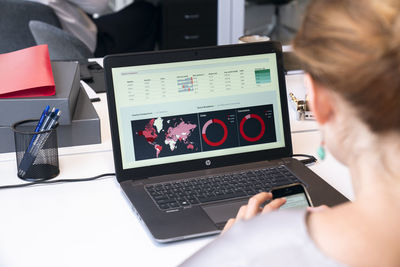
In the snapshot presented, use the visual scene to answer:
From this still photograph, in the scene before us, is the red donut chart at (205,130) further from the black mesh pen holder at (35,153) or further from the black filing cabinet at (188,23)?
the black filing cabinet at (188,23)

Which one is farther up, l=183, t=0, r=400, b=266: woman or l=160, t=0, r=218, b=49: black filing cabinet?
l=160, t=0, r=218, b=49: black filing cabinet

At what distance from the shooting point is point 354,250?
0.60m

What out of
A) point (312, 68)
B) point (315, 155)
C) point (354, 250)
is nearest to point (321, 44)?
point (312, 68)

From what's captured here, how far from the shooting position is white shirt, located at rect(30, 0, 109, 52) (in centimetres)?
259

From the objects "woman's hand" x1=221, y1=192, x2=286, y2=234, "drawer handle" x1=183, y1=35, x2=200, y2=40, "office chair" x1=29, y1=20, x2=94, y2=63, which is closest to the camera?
"woman's hand" x1=221, y1=192, x2=286, y2=234

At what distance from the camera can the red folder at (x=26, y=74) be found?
132cm

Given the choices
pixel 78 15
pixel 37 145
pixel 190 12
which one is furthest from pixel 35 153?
pixel 190 12

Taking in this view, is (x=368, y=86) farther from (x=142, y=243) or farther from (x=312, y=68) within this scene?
(x=142, y=243)

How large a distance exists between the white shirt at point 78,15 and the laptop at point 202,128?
1.47 meters

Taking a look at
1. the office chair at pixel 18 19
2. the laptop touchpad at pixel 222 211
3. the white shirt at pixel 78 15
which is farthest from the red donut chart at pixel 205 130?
the white shirt at pixel 78 15

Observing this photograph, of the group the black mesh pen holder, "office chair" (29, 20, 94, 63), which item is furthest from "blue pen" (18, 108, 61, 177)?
"office chair" (29, 20, 94, 63)

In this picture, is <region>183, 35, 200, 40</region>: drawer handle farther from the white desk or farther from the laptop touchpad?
the laptop touchpad

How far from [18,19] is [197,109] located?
1.26m

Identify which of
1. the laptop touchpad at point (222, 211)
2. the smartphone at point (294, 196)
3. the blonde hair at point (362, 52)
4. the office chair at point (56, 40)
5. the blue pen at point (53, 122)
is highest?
the office chair at point (56, 40)
